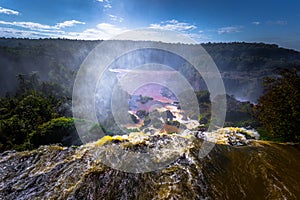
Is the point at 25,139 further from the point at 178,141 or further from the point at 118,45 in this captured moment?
the point at 118,45

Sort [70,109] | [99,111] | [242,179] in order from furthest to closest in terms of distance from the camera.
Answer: [99,111] < [70,109] < [242,179]

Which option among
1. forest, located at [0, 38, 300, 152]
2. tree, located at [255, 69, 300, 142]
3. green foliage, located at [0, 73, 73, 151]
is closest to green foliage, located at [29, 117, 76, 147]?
forest, located at [0, 38, 300, 152]

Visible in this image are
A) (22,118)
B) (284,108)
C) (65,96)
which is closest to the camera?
(284,108)

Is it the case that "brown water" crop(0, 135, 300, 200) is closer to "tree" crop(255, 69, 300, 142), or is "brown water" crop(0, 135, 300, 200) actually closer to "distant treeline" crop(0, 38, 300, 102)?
"tree" crop(255, 69, 300, 142)

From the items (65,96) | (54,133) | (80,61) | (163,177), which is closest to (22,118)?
(54,133)

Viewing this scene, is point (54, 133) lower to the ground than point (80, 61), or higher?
lower

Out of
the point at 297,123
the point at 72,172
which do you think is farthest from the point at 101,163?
the point at 297,123

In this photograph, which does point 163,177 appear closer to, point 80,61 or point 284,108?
point 284,108
